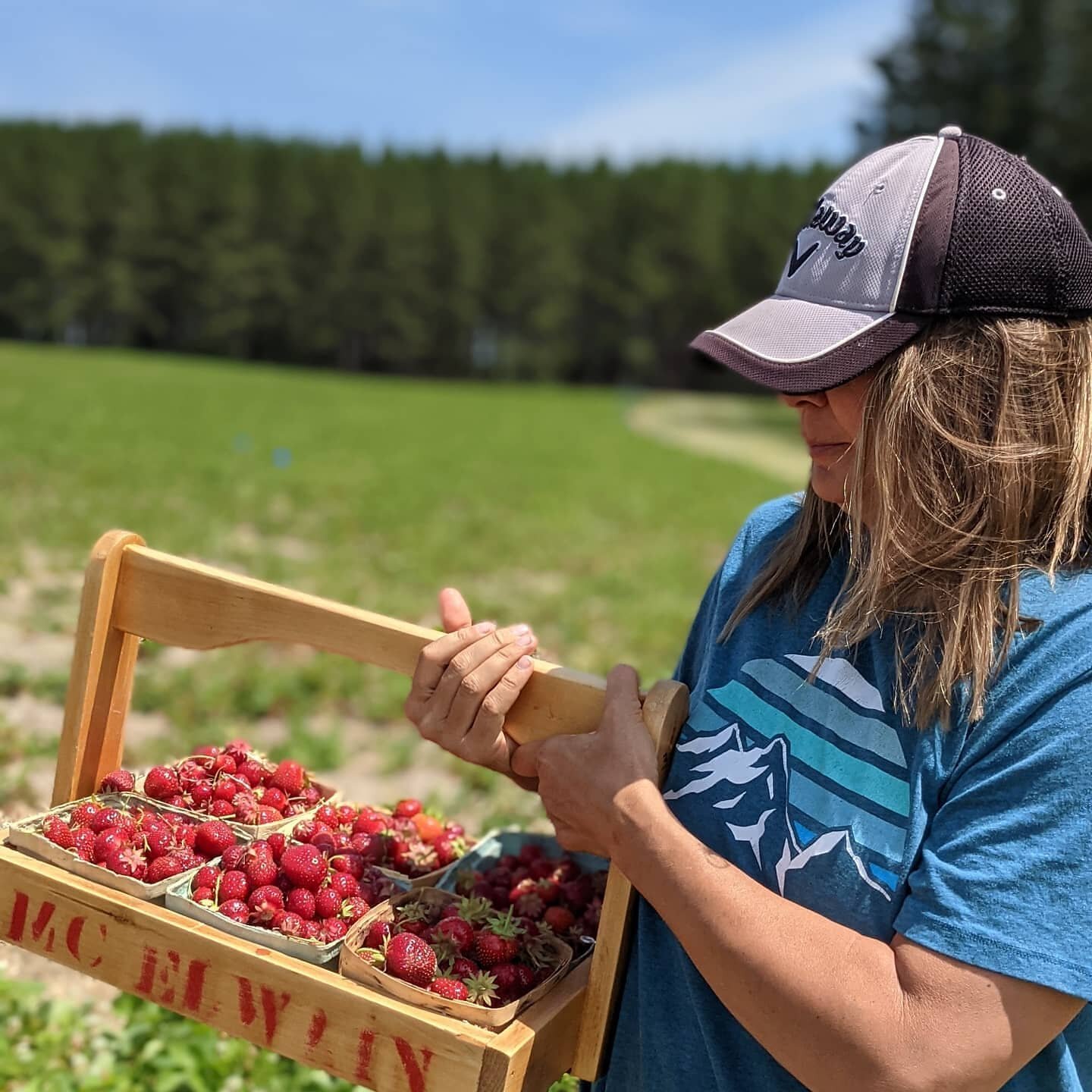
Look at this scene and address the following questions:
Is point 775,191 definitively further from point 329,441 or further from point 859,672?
point 859,672

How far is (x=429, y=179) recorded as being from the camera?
73062 mm

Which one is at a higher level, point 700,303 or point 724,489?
point 700,303

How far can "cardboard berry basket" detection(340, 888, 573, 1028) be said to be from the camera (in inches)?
57.9

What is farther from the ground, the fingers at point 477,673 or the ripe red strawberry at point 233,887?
the fingers at point 477,673

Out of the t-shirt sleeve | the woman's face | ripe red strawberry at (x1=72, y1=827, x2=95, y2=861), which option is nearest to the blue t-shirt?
the t-shirt sleeve

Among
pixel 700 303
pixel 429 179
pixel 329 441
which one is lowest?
pixel 329 441

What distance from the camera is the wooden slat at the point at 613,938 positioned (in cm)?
156

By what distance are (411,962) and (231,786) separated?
1.92ft

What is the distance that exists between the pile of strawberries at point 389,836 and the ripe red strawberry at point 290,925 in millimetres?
235

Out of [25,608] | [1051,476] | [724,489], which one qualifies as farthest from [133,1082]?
[724,489]

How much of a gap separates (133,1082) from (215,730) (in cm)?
220

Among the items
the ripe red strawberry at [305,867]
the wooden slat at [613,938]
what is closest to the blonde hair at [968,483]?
the wooden slat at [613,938]

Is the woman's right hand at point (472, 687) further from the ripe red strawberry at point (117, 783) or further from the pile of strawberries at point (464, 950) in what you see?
the ripe red strawberry at point (117, 783)

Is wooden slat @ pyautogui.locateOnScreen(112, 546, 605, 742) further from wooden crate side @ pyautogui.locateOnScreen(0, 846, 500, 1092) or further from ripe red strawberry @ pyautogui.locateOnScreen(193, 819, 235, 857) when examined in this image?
wooden crate side @ pyautogui.locateOnScreen(0, 846, 500, 1092)
